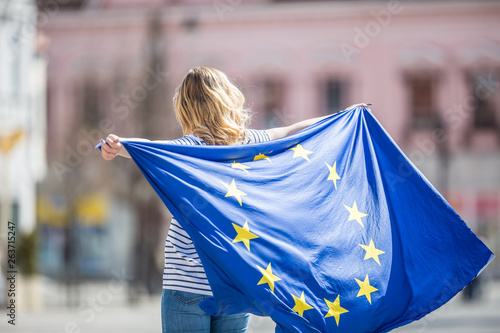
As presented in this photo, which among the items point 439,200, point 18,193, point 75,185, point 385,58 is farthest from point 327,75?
point 439,200

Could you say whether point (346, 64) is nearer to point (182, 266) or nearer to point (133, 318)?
point (133, 318)

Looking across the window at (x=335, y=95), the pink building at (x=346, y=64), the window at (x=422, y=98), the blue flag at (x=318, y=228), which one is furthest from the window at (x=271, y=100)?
the blue flag at (x=318, y=228)

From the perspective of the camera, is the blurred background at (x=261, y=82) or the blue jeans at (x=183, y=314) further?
the blurred background at (x=261, y=82)

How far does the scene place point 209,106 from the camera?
3.13 metres

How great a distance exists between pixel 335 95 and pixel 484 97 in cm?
535

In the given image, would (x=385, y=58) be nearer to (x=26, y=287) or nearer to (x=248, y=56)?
(x=248, y=56)

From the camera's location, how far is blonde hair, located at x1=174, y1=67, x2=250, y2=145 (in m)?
3.14

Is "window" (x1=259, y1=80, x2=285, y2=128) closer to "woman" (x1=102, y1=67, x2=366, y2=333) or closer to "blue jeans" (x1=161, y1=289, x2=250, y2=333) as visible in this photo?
"woman" (x1=102, y1=67, x2=366, y2=333)

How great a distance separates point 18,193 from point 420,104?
14.6 metres

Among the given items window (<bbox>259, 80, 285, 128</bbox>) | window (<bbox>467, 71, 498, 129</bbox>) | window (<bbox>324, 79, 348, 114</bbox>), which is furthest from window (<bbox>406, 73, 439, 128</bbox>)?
window (<bbox>259, 80, 285, 128</bbox>)

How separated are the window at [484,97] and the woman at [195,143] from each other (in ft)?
78.7

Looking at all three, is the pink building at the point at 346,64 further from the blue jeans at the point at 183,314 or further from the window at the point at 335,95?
the blue jeans at the point at 183,314

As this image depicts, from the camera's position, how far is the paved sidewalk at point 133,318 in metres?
12.6

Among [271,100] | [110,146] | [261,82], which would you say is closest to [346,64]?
[271,100]
